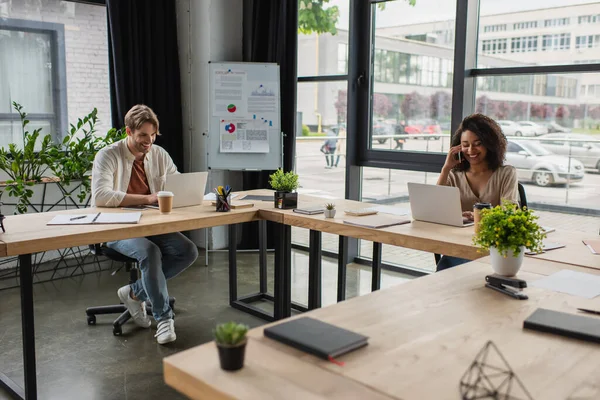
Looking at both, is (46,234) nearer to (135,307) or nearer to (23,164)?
(135,307)

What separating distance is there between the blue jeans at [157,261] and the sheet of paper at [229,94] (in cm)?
209

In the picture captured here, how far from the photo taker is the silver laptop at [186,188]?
3.40 m

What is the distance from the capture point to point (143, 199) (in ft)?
11.3

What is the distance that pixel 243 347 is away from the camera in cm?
130

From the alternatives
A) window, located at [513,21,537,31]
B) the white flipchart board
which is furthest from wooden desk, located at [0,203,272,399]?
window, located at [513,21,537,31]

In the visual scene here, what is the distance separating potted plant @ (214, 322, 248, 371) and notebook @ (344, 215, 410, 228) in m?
1.73

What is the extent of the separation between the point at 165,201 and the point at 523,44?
8.85 feet

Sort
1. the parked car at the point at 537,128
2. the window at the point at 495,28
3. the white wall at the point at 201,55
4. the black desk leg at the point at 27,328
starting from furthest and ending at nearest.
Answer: the white wall at the point at 201,55
the window at the point at 495,28
the parked car at the point at 537,128
the black desk leg at the point at 27,328

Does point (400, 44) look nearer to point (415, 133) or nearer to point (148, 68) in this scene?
point (415, 133)

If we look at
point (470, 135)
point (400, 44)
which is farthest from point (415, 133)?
point (470, 135)

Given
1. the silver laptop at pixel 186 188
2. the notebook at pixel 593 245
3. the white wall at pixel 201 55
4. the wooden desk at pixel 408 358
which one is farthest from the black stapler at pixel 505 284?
the white wall at pixel 201 55

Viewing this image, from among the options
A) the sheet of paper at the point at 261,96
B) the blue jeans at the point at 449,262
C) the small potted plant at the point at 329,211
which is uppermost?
Answer: the sheet of paper at the point at 261,96

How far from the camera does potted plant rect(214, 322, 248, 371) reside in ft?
4.23

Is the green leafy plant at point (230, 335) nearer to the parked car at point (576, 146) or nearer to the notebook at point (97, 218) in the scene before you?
the notebook at point (97, 218)
